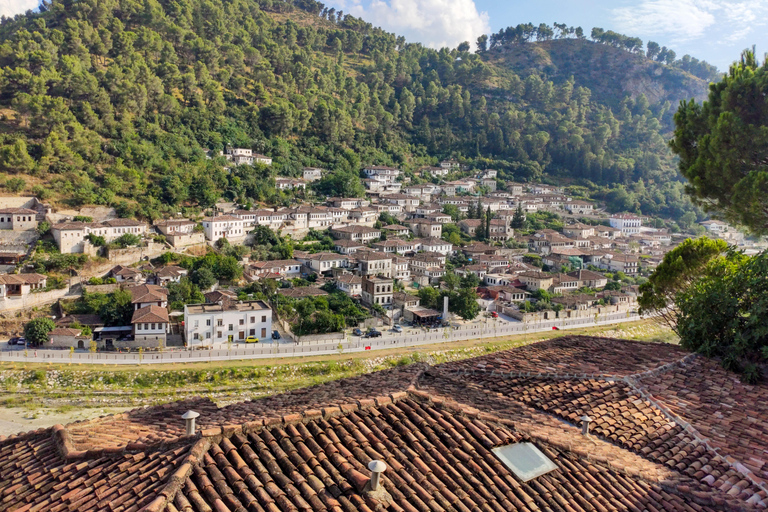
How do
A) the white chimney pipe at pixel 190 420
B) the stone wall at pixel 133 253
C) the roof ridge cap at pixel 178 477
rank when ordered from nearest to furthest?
1. the roof ridge cap at pixel 178 477
2. the white chimney pipe at pixel 190 420
3. the stone wall at pixel 133 253

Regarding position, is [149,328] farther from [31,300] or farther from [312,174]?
[312,174]

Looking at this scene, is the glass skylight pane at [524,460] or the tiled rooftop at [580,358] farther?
the tiled rooftop at [580,358]

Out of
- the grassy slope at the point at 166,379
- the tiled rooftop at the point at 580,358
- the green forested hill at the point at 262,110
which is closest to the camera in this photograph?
the tiled rooftop at the point at 580,358

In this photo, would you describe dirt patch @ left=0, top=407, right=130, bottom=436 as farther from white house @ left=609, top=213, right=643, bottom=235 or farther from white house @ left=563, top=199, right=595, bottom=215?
white house @ left=609, top=213, right=643, bottom=235

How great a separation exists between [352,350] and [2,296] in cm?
1781

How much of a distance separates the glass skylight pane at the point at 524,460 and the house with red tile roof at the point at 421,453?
0.01m

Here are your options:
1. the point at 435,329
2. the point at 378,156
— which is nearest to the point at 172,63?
the point at 378,156

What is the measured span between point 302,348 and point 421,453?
2174 cm

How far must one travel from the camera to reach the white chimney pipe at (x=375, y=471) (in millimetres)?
3604

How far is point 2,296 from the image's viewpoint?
27.0 metres

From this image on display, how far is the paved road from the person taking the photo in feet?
76.2

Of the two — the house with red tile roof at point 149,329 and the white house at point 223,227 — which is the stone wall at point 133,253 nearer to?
the white house at point 223,227

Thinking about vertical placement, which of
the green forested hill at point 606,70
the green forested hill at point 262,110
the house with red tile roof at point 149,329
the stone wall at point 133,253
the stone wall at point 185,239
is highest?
the green forested hill at point 606,70

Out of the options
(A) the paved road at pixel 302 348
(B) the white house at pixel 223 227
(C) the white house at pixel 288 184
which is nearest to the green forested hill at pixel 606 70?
(C) the white house at pixel 288 184
